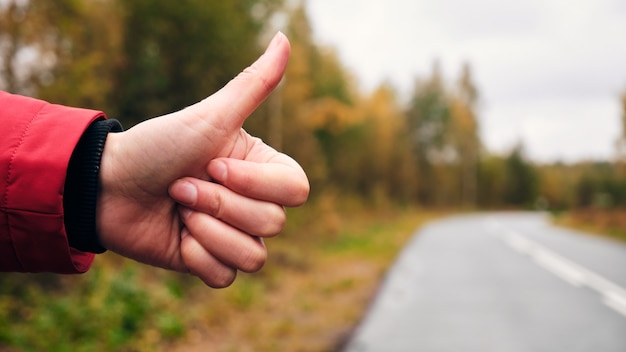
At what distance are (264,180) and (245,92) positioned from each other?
0.27 meters

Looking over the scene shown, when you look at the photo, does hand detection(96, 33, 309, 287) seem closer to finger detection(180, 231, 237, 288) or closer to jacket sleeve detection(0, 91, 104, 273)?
finger detection(180, 231, 237, 288)

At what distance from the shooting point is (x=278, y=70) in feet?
5.26

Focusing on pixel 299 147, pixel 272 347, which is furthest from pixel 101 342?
pixel 299 147

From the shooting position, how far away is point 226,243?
65.0 inches

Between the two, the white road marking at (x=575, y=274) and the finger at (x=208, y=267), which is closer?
the finger at (x=208, y=267)

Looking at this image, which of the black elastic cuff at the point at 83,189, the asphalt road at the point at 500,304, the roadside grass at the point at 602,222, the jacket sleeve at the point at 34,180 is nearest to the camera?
the jacket sleeve at the point at 34,180

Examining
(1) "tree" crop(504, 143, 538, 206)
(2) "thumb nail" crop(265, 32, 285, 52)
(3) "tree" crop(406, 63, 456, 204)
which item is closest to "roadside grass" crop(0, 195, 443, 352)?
(2) "thumb nail" crop(265, 32, 285, 52)

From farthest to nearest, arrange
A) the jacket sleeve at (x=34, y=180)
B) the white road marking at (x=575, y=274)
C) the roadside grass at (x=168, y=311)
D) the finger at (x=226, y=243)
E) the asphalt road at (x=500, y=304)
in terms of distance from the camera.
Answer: the white road marking at (x=575, y=274), the asphalt road at (x=500, y=304), the roadside grass at (x=168, y=311), the finger at (x=226, y=243), the jacket sleeve at (x=34, y=180)

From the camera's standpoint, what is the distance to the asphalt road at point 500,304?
226 inches

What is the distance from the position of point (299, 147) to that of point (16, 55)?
32.0ft

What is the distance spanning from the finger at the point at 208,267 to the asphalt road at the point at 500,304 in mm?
4029

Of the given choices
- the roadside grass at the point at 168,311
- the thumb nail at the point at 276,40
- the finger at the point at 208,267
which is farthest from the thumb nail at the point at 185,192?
the roadside grass at the point at 168,311

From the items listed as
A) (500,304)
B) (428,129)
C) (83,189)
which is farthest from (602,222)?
(428,129)

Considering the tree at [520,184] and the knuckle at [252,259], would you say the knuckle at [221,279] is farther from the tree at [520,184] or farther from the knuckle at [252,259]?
the tree at [520,184]
